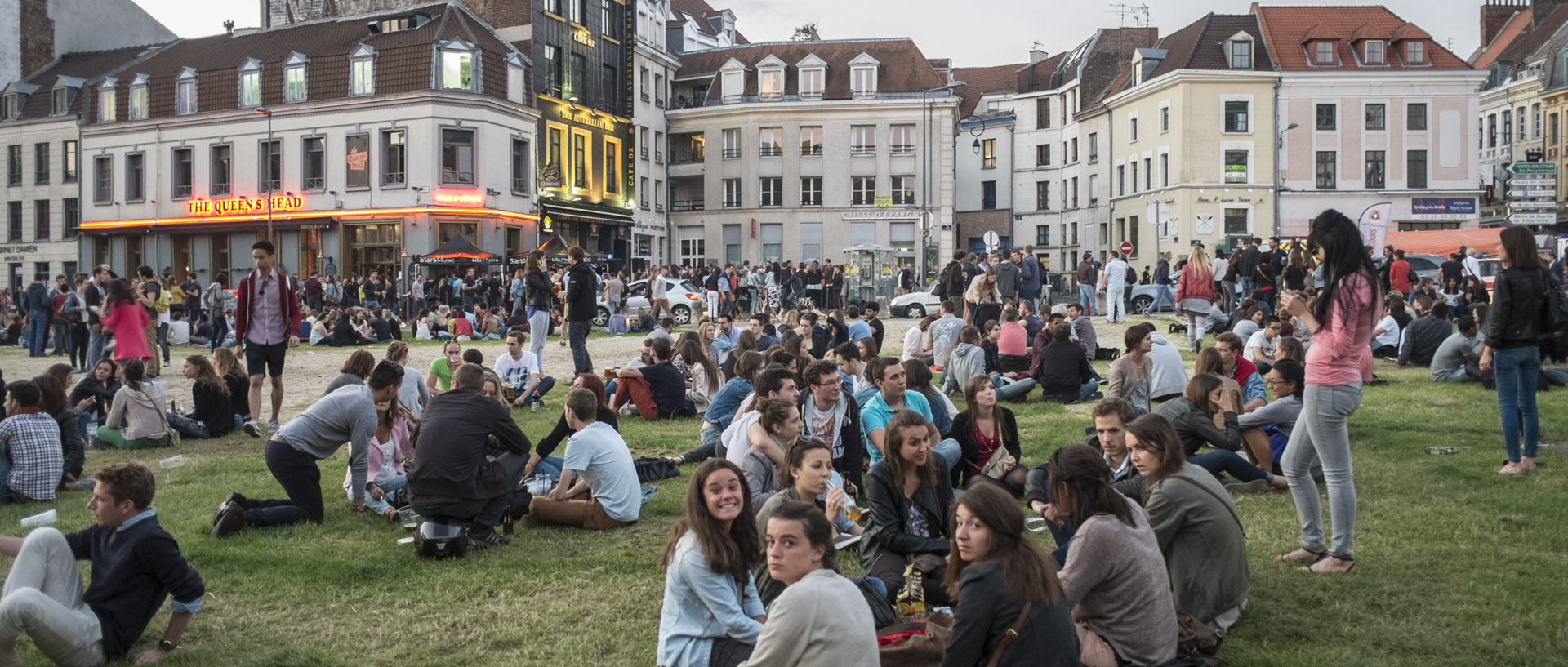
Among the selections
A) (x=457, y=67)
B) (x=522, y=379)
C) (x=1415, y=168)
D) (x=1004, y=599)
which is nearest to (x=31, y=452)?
(x=522, y=379)

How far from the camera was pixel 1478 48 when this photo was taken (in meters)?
70.9

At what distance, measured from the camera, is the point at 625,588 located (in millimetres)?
6648

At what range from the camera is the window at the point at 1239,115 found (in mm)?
49344

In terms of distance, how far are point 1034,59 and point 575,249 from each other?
59496 mm

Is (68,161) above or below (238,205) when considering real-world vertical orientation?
above

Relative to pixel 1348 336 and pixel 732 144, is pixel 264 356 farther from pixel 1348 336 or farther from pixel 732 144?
pixel 732 144

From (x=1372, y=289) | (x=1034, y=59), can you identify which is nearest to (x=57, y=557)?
(x=1372, y=289)

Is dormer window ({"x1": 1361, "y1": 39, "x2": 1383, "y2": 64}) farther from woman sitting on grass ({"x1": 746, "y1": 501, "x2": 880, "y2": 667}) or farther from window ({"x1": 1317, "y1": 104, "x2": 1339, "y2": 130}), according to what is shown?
woman sitting on grass ({"x1": 746, "y1": 501, "x2": 880, "y2": 667})

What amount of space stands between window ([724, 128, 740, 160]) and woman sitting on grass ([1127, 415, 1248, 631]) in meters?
51.8

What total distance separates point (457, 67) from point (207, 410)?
3053cm

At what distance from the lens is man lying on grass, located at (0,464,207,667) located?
5.05 meters

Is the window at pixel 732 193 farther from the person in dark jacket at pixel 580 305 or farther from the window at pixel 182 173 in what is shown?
the person in dark jacket at pixel 580 305

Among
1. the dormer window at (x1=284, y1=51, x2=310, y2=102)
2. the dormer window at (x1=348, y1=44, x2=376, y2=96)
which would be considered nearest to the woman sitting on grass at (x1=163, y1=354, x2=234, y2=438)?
the dormer window at (x1=348, y1=44, x2=376, y2=96)

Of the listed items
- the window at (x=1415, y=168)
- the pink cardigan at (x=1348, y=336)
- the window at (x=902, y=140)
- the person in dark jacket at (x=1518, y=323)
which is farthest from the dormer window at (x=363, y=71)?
the window at (x=1415, y=168)
